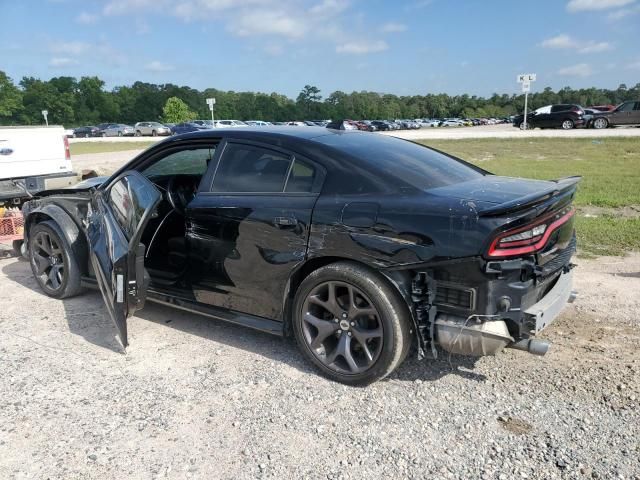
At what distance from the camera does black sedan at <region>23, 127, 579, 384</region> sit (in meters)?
3.01

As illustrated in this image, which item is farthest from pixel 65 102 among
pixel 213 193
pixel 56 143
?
pixel 213 193

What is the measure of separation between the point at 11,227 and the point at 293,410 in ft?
16.9

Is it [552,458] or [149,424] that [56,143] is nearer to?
[149,424]

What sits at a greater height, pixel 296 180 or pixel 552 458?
pixel 296 180

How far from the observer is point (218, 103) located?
99.6m

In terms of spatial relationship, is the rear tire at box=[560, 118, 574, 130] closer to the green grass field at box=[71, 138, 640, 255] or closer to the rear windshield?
the green grass field at box=[71, 138, 640, 255]

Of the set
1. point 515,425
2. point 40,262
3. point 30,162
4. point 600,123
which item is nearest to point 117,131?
point 600,123

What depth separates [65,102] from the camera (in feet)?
298

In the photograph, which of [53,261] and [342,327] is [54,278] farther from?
[342,327]

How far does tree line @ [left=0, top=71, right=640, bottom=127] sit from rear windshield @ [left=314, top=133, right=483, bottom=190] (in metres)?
72.8

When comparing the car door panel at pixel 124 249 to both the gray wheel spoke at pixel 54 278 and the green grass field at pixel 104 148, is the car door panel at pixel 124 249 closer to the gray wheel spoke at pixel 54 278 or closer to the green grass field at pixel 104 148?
the gray wheel spoke at pixel 54 278

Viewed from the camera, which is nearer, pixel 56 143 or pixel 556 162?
pixel 56 143

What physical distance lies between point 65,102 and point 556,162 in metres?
93.0

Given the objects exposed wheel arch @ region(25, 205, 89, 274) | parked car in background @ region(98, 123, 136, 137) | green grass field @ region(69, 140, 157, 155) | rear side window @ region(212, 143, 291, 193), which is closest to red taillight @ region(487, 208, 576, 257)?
rear side window @ region(212, 143, 291, 193)
